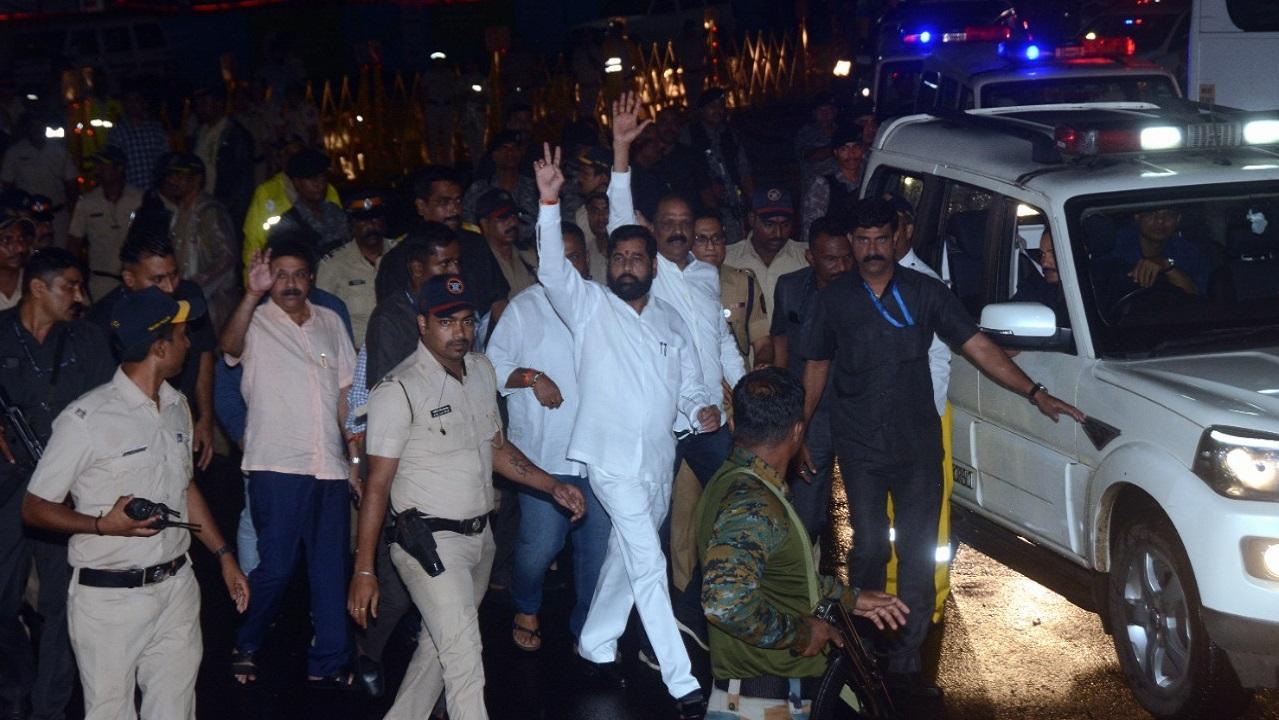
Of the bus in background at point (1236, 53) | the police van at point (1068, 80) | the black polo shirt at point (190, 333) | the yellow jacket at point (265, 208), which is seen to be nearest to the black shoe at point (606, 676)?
the black polo shirt at point (190, 333)

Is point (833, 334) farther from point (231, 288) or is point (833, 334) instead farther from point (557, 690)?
point (231, 288)

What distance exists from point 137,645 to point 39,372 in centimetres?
165

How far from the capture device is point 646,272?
630 cm

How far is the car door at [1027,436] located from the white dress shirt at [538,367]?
1.86 m

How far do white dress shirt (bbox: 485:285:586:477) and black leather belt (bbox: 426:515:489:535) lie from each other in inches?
51.1

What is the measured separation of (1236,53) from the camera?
11273 millimetres

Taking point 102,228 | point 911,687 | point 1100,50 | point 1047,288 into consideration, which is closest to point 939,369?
point 1047,288

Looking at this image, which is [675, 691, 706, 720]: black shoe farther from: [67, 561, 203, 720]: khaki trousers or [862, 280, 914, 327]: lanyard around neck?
[67, 561, 203, 720]: khaki trousers

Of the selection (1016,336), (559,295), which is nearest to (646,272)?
(559,295)

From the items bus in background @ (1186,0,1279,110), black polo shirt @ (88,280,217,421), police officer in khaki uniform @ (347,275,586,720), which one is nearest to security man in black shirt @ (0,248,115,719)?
black polo shirt @ (88,280,217,421)

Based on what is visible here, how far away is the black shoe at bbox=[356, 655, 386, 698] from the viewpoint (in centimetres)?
646

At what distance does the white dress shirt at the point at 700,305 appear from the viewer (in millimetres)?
6797

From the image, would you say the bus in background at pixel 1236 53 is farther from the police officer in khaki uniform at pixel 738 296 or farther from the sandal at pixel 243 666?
the sandal at pixel 243 666

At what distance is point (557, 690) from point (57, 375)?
2.47m
